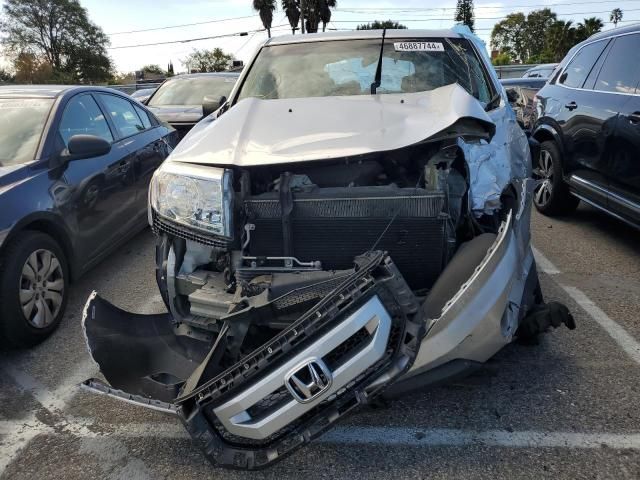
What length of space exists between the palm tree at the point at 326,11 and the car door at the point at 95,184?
142 feet

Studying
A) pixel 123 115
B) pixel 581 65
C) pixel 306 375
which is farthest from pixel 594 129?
pixel 123 115

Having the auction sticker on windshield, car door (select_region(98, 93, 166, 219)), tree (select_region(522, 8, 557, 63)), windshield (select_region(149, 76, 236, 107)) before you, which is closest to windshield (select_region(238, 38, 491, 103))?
the auction sticker on windshield

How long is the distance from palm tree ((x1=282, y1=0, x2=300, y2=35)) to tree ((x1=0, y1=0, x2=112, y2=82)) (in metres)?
24.6

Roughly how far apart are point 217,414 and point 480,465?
3.77ft

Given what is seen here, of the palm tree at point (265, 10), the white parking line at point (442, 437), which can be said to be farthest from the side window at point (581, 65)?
the palm tree at point (265, 10)

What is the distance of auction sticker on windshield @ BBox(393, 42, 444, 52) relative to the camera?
3.70 m

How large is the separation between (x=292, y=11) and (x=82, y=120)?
43839 millimetres

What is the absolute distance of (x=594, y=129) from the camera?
4617 mm

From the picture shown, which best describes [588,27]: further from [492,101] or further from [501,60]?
[492,101]

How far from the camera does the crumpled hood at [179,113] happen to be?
A: 788cm

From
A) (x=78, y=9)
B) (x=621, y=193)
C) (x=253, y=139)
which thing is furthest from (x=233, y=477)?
(x=78, y=9)

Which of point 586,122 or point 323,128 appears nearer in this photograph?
point 323,128

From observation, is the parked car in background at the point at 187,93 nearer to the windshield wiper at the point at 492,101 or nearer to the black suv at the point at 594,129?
the black suv at the point at 594,129

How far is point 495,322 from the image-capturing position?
2.03 meters
